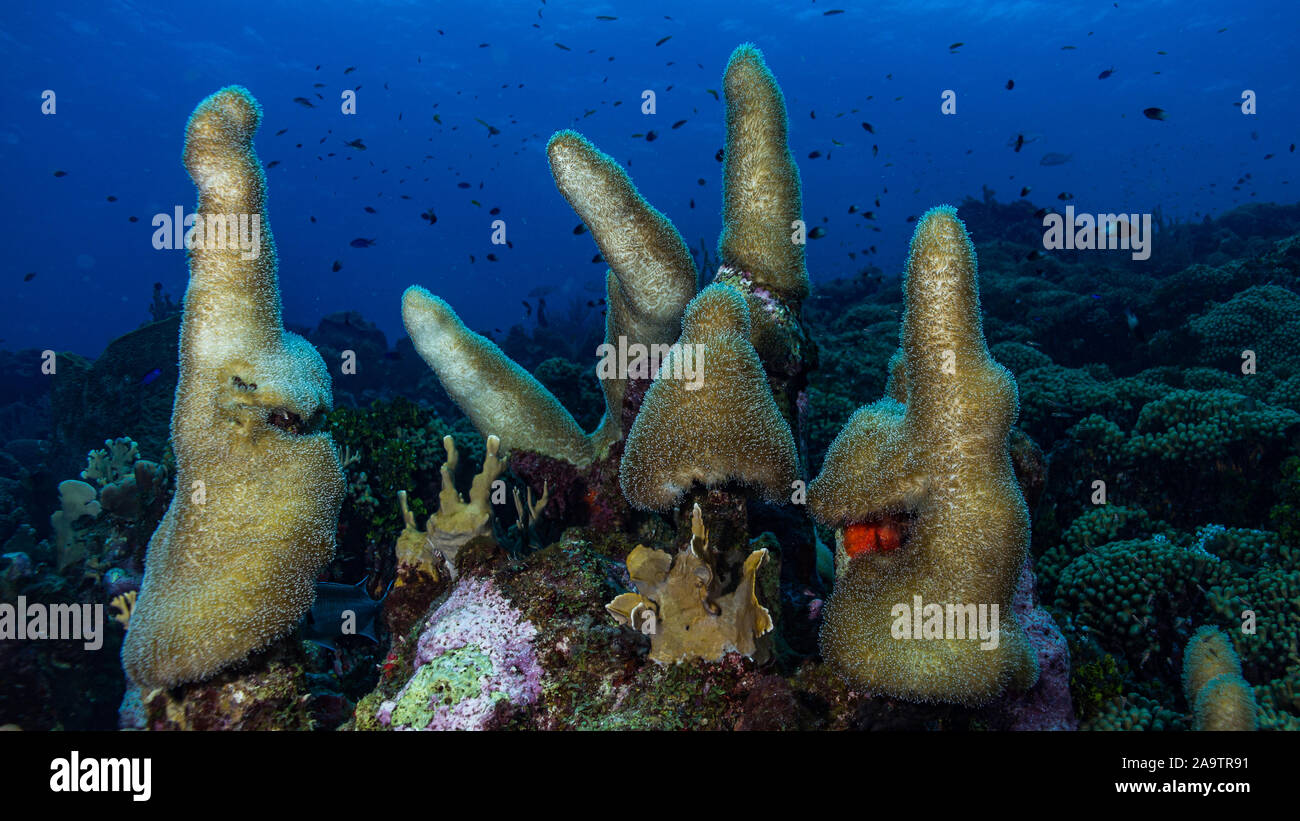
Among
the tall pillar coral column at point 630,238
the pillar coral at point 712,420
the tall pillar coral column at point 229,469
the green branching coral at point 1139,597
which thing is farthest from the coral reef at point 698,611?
the green branching coral at point 1139,597

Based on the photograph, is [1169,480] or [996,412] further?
[1169,480]

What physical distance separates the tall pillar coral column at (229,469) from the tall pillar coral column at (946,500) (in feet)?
8.88

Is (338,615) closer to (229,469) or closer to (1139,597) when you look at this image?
(229,469)

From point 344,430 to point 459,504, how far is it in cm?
330

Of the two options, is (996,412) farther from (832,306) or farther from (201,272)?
(832,306)

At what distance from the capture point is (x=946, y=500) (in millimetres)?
2492

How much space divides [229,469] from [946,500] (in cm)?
333

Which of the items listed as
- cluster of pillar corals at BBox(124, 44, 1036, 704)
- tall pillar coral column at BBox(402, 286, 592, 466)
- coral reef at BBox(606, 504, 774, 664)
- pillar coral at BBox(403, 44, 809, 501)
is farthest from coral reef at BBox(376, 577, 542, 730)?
pillar coral at BBox(403, 44, 809, 501)

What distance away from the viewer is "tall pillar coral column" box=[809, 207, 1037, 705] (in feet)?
7.94

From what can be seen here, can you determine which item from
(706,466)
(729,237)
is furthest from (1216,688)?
(729,237)

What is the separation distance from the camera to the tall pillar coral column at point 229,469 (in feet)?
8.91

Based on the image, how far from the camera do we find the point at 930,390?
248 cm

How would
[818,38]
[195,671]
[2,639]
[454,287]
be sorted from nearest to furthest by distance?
[195,671] < [2,639] < [818,38] < [454,287]
